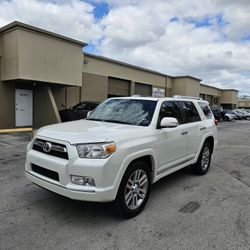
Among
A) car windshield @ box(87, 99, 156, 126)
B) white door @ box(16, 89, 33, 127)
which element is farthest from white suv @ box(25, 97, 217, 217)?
white door @ box(16, 89, 33, 127)

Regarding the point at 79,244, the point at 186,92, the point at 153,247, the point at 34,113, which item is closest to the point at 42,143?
the point at 79,244

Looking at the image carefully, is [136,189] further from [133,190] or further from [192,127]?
[192,127]

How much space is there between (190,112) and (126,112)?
174 centimetres

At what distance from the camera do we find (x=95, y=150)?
3.37 m

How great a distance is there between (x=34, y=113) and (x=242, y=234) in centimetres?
1501

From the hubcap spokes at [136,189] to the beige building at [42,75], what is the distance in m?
11.1

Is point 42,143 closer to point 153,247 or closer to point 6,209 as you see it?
point 6,209

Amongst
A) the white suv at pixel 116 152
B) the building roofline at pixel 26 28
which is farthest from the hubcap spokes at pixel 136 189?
the building roofline at pixel 26 28

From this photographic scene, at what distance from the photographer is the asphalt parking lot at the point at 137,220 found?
Answer: 3.17m

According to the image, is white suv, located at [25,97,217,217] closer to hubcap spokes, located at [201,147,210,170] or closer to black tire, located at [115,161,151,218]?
black tire, located at [115,161,151,218]

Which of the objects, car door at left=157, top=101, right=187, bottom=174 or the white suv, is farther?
car door at left=157, top=101, right=187, bottom=174

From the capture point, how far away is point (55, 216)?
3.80 metres

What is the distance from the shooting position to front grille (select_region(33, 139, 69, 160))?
137 inches

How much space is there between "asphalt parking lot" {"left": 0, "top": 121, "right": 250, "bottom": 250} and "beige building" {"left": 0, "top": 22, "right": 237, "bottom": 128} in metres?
9.44
